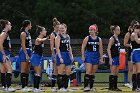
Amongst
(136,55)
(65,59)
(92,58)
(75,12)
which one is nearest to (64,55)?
(65,59)

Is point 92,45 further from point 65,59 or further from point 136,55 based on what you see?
point 136,55

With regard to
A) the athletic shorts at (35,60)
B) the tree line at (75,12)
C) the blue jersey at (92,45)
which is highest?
the tree line at (75,12)

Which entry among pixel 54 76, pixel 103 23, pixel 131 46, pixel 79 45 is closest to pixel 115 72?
pixel 131 46

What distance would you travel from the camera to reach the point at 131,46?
15875mm

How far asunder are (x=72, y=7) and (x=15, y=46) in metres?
19.6

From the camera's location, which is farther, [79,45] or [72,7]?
[72,7]

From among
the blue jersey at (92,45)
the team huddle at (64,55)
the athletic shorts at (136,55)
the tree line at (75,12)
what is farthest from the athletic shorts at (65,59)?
the tree line at (75,12)

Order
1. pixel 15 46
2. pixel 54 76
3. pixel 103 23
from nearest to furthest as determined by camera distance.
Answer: pixel 54 76
pixel 15 46
pixel 103 23

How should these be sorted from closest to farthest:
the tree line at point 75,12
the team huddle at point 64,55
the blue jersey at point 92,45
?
the team huddle at point 64,55 → the blue jersey at point 92,45 → the tree line at point 75,12

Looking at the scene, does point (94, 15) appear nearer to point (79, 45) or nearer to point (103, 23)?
point (103, 23)

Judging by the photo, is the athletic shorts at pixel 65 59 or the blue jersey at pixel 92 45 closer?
the athletic shorts at pixel 65 59

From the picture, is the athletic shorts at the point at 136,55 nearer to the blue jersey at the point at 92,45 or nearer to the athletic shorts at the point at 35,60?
the blue jersey at the point at 92,45

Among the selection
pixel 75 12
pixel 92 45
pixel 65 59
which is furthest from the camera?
pixel 75 12

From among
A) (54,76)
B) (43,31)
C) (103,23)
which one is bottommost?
(54,76)
